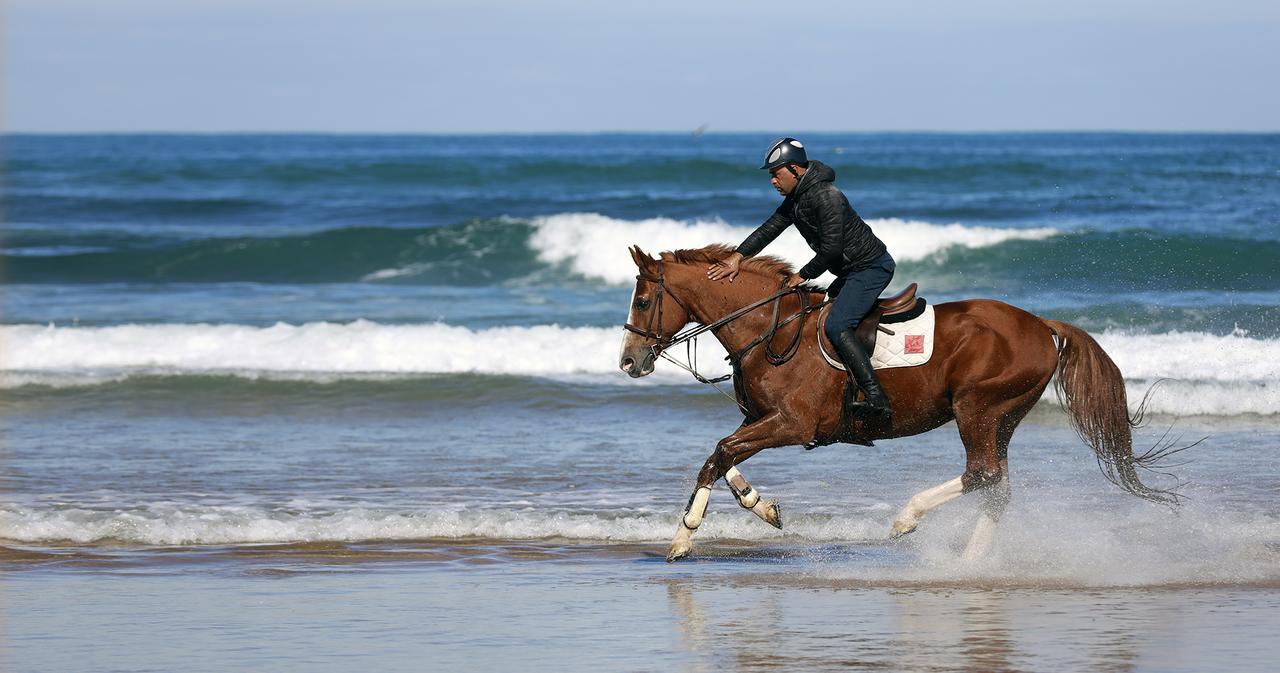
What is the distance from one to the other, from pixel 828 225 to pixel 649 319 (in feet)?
4.05

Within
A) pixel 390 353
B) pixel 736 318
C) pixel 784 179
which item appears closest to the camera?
pixel 784 179

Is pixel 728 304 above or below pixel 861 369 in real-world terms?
above

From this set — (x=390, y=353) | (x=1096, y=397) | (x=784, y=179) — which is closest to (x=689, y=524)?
(x=784, y=179)

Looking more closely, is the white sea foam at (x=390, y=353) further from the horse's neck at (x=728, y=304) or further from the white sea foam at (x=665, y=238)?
the white sea foam at (x=665, y=238)

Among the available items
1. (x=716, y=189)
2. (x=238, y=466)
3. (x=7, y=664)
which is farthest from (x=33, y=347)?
(x=716, y=189)

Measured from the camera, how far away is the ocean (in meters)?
7.36

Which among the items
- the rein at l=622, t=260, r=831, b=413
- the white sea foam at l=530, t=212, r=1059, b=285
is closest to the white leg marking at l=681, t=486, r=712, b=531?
the rein at l=622, t=260, r=831, b=413

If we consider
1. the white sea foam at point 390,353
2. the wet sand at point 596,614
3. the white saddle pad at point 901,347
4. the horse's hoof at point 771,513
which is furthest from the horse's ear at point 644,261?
the white sea foam at point 390,353

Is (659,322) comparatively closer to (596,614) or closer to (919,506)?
(919,506)

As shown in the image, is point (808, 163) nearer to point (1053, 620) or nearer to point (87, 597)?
point (1053, 620)

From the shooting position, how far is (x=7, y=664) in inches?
274

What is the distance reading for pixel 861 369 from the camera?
893 cm

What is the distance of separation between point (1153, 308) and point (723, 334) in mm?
12885

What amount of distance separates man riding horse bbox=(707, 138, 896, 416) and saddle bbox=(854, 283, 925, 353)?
2.7 inches
